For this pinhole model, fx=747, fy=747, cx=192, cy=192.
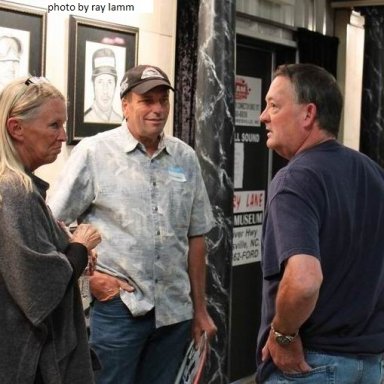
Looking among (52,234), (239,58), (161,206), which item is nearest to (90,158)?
(161,206)

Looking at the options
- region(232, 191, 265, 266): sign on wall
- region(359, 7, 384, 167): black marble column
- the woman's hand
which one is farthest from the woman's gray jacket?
region(359, 7, 384, 167): black marble column

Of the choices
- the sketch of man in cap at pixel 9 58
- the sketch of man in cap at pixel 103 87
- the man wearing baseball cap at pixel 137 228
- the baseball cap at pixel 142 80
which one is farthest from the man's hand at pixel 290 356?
the sketch of man in cap at pixel 103 87

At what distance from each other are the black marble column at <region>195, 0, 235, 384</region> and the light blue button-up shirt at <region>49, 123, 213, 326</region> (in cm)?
99

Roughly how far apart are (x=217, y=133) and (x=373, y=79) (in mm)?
2299

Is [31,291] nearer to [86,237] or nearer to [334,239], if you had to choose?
[86,237]

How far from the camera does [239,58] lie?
190 inches

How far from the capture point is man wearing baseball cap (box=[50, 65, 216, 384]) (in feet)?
8.79

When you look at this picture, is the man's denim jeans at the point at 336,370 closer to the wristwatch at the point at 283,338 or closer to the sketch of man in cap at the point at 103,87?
the wristwatch at the point at 283,338

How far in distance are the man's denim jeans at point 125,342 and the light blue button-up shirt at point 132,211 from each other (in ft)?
0.16

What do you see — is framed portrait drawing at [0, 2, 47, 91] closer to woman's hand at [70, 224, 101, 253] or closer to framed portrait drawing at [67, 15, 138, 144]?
framed portrait drawing at [67, 15, 138, 144]

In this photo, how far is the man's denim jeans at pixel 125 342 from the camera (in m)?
2.68

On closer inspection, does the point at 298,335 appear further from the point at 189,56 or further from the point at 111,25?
the point at 189,56

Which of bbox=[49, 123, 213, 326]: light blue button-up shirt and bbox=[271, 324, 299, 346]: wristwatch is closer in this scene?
bbox=[271, 324, 299, 346]: wristwatch

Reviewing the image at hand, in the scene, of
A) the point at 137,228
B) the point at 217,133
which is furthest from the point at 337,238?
the point at 217,133
